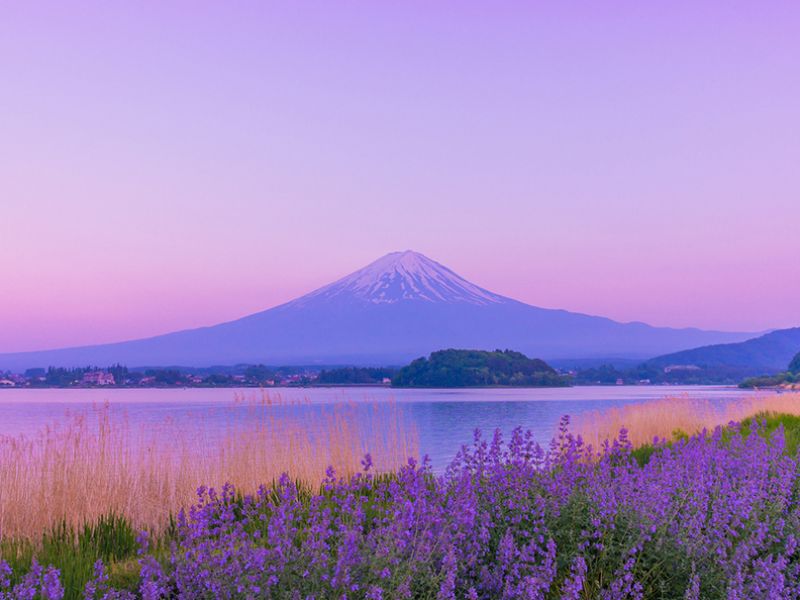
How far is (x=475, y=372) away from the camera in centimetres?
8781

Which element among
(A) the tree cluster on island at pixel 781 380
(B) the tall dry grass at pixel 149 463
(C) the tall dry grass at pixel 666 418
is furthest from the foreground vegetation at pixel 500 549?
(A) the tree cluster on island at pixel 781 380

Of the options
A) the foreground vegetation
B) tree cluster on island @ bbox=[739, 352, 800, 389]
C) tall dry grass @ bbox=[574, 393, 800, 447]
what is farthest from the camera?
tree cluster on island @ bbox=[739, 352, 800, 389]

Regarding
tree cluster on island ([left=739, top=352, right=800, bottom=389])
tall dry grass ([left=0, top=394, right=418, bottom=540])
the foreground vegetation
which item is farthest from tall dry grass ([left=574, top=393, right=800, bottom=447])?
tree cluster on island ([left=739, top=352, right=800, bottom=389])

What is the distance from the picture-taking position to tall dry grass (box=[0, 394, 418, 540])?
24.0 feet

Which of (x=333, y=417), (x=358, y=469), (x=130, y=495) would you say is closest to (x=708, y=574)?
(x=130, y=495)

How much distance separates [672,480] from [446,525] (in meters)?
2.05

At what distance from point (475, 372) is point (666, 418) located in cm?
7255

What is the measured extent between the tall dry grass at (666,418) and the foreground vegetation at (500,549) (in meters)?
7.62

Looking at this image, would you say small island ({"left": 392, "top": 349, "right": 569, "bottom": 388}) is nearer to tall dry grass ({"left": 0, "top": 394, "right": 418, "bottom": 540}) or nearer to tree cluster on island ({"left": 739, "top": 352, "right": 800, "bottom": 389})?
tree cluster on island ({"left": 739, "top": 352, "right": 800, "bottom": 389})

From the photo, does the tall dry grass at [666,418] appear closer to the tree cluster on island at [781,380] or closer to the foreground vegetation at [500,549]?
the foreground vegetation at [500,549]

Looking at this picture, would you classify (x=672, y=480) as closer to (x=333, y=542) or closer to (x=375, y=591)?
(x=333, y=542)

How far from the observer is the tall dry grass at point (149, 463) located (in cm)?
731

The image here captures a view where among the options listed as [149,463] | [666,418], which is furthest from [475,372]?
[149,463]

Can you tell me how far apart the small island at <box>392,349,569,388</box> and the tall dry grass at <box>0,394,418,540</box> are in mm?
76703
